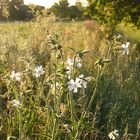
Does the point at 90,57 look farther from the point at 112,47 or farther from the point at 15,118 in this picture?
the point at 112,47

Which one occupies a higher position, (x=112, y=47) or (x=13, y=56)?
(x=112, y=47)

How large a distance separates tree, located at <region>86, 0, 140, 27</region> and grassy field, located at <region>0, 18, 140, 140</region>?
3350mm

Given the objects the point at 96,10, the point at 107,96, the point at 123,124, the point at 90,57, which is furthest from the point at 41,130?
the point at 96,10

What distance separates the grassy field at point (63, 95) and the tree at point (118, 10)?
11.0 ft

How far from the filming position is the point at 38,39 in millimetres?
6973

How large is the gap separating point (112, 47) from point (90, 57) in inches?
142

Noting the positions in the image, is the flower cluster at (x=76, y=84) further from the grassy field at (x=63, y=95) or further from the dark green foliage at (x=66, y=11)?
the dark green foliage at (x=66, y=11)

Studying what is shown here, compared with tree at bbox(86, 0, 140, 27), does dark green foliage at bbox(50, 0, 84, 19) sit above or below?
below

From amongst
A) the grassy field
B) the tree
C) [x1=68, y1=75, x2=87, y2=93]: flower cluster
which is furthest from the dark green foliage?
[x1=68, y1=75, x2=87, y2=93]: flower cluster

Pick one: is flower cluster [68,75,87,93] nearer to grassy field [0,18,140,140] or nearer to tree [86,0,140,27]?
grassy field [0,18,140,140]

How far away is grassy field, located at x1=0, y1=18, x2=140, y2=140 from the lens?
A: 282 cm

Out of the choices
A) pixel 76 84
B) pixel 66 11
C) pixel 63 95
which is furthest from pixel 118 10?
pixel 66 11

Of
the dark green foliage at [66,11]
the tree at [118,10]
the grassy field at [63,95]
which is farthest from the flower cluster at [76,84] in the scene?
the dark green foliage at [66,11]

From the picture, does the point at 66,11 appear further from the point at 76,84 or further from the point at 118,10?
the point at 76,84
